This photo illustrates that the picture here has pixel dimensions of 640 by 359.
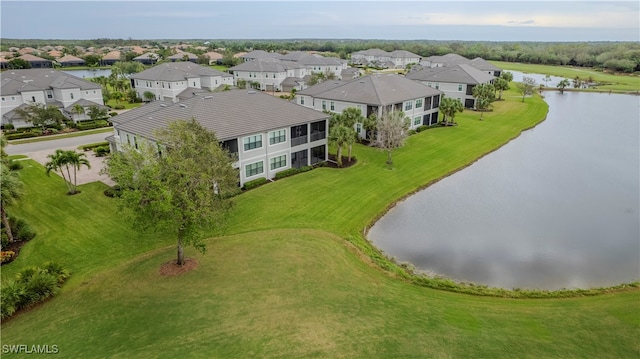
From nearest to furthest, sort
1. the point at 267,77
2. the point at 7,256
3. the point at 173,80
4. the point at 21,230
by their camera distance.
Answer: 1. the point at 7,256
2. the point at 21,230
3. the point at 173,80
4. the point at 267,77

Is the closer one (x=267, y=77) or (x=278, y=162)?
(x=278, y=162)

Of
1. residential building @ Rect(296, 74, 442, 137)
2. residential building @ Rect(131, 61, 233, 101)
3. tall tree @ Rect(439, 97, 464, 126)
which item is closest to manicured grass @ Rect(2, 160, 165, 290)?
residential building @ Rect(296, 74, 442, 137)

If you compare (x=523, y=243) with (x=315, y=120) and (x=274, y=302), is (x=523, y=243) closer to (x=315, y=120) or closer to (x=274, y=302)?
(x=274, y=302)

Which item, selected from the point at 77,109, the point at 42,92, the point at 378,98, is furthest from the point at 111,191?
the point at 42,92

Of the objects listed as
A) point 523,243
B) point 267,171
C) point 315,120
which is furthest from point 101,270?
point 523,243

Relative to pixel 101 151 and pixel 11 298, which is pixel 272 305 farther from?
pixel 101 151

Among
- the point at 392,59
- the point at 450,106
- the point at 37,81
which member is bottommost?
the point at 450,106

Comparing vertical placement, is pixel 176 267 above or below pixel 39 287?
below
